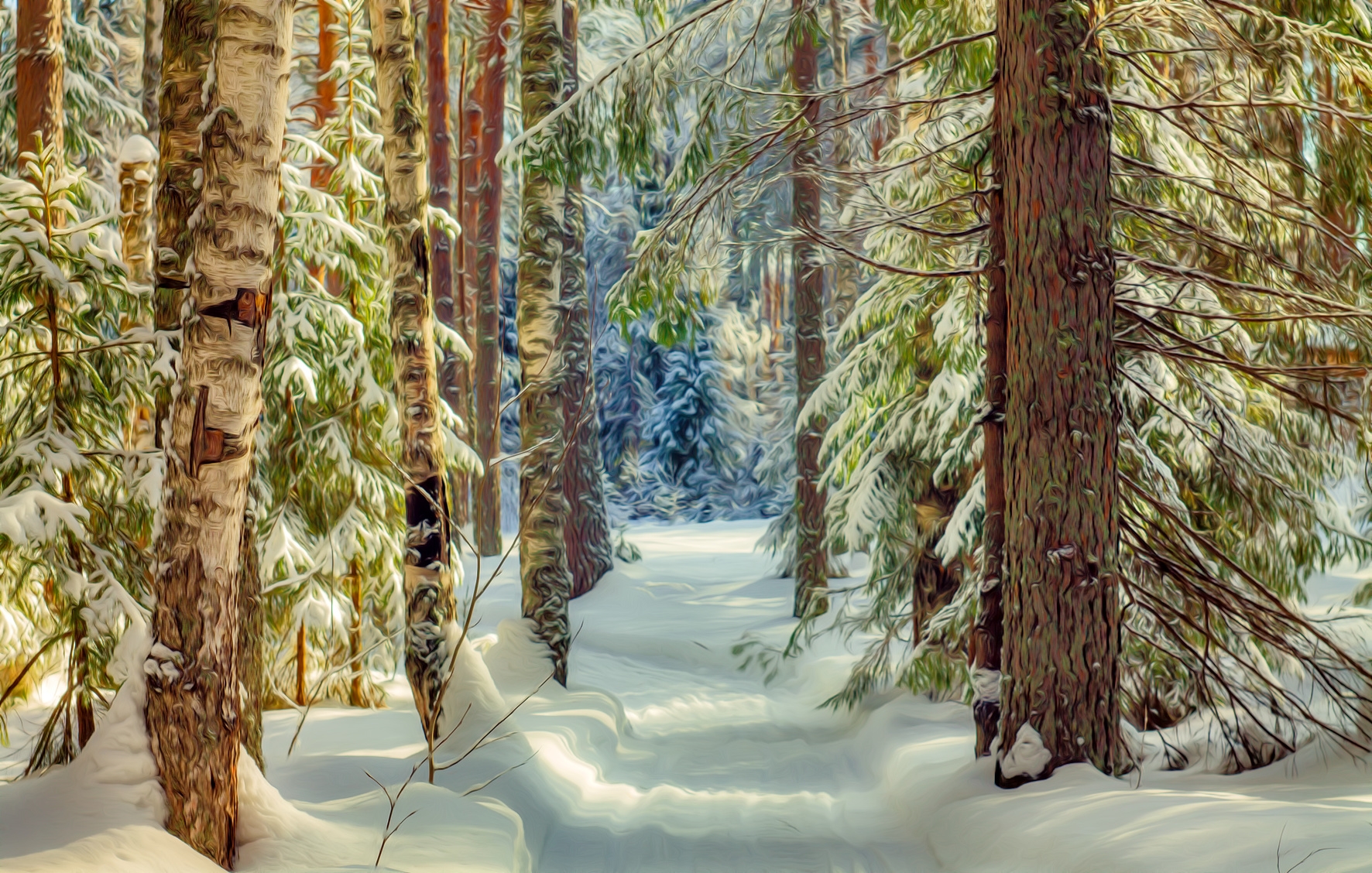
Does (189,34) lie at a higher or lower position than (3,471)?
higher

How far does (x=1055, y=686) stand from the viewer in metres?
6.09

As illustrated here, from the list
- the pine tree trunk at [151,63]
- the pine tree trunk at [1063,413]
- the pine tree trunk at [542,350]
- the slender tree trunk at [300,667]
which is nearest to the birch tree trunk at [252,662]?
the slender tree trunk at [300,667]

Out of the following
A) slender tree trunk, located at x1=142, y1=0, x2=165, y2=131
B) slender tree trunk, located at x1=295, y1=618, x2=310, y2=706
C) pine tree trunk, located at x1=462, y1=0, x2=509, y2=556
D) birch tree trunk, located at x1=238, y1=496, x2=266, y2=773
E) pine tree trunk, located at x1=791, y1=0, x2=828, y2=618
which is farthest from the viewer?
pine tree trunk, located at x1=462, y1=0, x2=509, y2=556

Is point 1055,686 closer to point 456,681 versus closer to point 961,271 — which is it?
point 961,271

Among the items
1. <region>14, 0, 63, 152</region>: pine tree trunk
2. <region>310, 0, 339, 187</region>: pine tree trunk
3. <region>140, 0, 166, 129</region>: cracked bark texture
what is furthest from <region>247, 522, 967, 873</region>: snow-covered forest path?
<region>140, 0, 166, 129</region>: cracked bark texture

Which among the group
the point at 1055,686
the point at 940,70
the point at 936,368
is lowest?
the point at 1055,686

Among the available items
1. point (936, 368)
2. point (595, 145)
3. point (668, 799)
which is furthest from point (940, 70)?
point (668, 799)

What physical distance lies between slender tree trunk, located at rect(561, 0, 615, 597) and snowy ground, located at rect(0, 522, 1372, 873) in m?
4.22

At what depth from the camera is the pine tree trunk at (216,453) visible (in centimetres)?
450

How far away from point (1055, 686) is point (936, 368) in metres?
4.26

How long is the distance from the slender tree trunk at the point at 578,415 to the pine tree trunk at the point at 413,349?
197 inches

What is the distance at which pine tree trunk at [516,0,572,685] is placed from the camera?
10.1m

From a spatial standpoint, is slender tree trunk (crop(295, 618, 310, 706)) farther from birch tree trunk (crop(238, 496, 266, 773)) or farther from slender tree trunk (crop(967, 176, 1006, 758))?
slender tree trunk (crop(967, 176, 1006, 758))

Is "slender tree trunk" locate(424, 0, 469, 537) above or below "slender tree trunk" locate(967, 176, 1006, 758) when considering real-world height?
above
